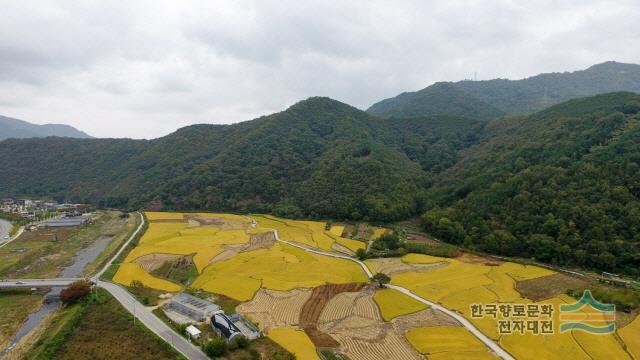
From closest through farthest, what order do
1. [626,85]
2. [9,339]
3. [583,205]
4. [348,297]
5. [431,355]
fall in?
[431,355], [9,339], [348,297], [583,205], [626,85]

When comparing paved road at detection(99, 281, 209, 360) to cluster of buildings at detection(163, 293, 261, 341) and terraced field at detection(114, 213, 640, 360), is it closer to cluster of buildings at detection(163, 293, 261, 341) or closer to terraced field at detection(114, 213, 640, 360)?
cluster of buildings at detection(163, 293, 261, 341)

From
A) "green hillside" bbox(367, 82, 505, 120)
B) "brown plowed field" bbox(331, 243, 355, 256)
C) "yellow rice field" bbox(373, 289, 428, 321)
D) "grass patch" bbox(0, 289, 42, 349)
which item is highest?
"green hillside" bbox(367, 82, 505, 120)

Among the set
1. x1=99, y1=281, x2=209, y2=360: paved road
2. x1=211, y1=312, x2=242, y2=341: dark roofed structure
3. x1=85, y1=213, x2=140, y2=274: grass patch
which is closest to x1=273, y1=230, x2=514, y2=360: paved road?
x1=211, y1=312, x2=242, y2=341: dark roofed structure

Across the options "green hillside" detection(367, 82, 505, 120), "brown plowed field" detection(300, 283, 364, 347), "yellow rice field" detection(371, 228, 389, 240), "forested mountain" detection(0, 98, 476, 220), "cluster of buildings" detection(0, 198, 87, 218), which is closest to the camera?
"brown plowed field" detection(300, 283, 364, 347)

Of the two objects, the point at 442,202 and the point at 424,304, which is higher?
the point at 442,202

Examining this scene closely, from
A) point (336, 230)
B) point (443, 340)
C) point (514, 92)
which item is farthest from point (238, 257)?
point (514, 92)

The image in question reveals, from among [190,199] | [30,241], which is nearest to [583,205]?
[190,199]

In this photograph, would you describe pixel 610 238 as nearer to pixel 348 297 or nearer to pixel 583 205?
pixel 583 205
